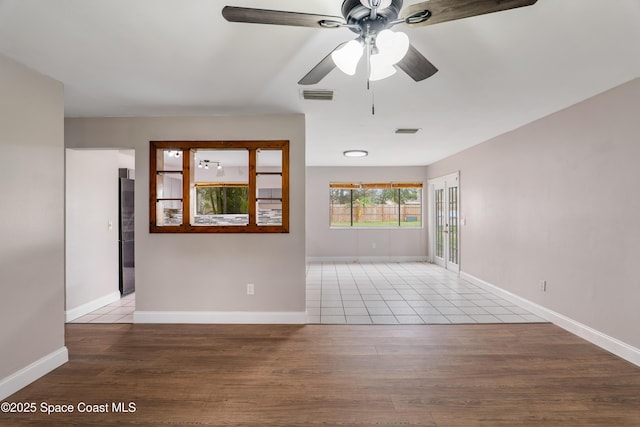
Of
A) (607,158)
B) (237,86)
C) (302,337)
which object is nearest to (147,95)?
(237,86)

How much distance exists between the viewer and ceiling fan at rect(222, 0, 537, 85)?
1276 mm

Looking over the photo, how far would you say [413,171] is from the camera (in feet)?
25.1

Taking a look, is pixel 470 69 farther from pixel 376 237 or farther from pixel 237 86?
pixel 376 237

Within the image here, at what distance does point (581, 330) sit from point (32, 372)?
4.86 meters

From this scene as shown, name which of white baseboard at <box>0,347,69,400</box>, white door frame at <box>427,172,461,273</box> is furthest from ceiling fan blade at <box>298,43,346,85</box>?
white door frame at <box>427,172,461,273</box>

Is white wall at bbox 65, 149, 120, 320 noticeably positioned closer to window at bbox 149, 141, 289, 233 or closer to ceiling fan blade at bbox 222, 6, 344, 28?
window at bbox 149, 141, 289, 233

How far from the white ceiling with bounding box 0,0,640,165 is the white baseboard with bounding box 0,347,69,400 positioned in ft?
7.44

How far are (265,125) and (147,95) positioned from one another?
3.85ft

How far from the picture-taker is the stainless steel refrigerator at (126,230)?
442 centimetres

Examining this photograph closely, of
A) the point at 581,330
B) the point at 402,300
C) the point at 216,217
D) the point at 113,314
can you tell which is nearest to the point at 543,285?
the point at 581,330

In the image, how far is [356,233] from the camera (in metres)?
7.68

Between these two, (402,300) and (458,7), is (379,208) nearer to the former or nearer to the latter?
(402,300)

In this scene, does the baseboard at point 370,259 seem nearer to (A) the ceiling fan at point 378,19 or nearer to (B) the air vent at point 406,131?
(B) the air vent at point 406,131

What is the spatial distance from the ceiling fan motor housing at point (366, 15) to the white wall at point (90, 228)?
12.3ft
